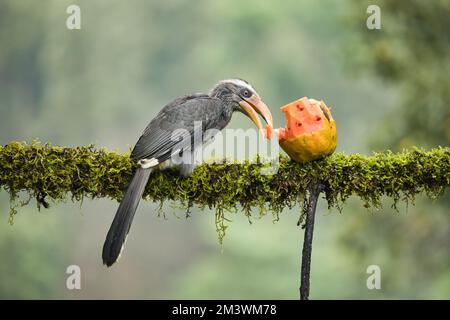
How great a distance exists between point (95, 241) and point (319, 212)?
4.90 m

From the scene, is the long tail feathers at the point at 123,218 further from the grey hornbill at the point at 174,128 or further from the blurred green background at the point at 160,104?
the blurred green background at the point at 160,104

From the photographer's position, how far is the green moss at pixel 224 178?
3.60m

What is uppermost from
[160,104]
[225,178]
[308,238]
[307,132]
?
[160,104]

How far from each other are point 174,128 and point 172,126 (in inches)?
0.6

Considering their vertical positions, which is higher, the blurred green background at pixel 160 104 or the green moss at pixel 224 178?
the blurred green background at pixel 160 104

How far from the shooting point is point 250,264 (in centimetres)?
1534

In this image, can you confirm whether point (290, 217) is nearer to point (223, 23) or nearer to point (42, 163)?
point (223, 23)

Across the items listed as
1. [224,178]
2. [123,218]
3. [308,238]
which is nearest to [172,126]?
[224,178]

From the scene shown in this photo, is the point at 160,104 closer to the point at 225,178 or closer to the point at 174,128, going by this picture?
the point at 174,128

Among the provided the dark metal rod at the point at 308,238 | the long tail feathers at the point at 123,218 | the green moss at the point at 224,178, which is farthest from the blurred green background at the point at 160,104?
the long tail feathers at the point at 123,218

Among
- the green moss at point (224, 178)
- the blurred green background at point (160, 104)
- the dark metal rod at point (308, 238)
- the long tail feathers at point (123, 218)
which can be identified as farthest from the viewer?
the blurred green background at point (160, 104)

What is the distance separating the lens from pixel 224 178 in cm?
362

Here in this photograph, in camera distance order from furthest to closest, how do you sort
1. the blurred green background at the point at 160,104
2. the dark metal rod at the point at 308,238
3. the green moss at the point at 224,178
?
the blurred green background at the point at 160,104 < the green moss at the point at 224,178 < the dark metal rod at the point at 308,238
